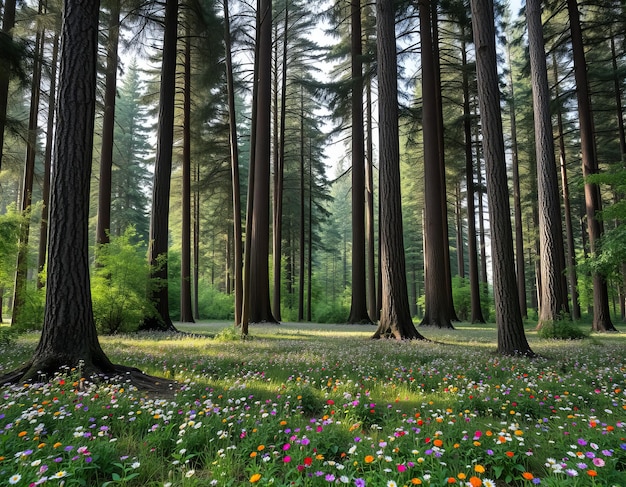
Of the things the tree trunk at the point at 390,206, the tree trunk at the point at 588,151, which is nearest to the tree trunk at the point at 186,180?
the tree trunk at the point at 390,206

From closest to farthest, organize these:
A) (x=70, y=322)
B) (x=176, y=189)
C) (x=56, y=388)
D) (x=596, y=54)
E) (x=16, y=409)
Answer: (x=16, y=409) < (x=56, y=388) < (x=70, y=322) < (x=596, y=54) < (x=176, y=189)

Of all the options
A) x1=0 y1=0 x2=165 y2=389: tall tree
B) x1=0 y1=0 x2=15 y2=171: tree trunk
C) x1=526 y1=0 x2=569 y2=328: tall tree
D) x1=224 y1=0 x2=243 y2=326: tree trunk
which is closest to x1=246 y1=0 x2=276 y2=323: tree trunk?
x1=224 y1=0 x2=243 y2=326: tree trunk

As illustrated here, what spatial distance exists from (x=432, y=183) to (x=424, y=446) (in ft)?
43.5

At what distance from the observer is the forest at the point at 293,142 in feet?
22.3

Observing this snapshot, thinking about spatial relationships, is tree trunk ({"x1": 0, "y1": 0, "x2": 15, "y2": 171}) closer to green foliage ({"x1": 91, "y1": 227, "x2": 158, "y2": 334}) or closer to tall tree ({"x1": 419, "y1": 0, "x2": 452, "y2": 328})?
green foliage ({"x1": 91, "y1": 227, "x2": 158, "y2": 334})

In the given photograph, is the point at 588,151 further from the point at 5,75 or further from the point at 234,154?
the point at 5,75

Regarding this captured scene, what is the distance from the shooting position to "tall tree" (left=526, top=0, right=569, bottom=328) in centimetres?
1044

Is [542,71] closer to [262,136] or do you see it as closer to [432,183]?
[432,183]

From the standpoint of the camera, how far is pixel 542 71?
1041 cm

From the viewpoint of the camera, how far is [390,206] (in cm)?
970

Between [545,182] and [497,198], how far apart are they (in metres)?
5.05

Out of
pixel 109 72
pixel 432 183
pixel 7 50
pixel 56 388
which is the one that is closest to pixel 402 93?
pixel 432 183

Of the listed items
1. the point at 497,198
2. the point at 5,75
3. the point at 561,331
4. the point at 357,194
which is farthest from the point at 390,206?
the point at 5,75

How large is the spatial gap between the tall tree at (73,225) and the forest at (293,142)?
2 centimetres
